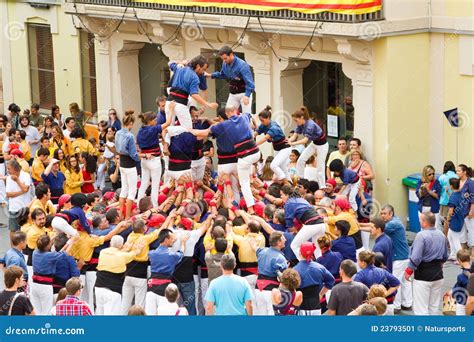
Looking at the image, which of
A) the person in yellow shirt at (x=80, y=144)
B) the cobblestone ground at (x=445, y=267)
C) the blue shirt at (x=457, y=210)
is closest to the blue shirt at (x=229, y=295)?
the cobblestone ground at (x=445, y=267)

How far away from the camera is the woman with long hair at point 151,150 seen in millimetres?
21469

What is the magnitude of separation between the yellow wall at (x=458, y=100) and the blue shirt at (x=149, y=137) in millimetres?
6939

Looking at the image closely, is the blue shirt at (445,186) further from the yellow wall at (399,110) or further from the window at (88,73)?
the window at (88,73)

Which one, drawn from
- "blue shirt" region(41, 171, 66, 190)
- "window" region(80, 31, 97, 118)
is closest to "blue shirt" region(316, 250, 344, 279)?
"blue shirt" region(41, 171, 66, 190)

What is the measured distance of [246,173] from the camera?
20.7 m

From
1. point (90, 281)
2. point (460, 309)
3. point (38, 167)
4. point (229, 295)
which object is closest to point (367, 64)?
point (38, 167)

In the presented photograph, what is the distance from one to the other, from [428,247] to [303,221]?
6.44 ft

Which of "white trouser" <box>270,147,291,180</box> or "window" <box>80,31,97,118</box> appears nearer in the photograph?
"white trouser" <box>270,147,291,180</box>

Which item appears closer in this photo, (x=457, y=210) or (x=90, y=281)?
(x=90, y=281)

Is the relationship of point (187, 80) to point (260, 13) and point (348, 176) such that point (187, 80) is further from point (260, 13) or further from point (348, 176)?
point (260, 13)

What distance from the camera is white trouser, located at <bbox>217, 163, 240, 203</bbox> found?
20797 millimetres

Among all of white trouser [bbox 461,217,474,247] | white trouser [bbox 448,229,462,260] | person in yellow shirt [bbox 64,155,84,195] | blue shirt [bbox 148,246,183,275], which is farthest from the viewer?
person in yellow shirt [bbox 64,155,84,195]

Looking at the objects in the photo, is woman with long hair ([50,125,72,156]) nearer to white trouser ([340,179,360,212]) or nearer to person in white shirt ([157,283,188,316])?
white trouser ([340,179,360,212])

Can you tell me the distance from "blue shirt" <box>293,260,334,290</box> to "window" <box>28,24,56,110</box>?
1809 cm
